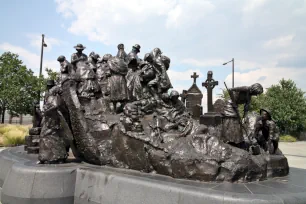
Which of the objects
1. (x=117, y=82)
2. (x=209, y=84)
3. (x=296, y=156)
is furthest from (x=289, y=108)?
(x=117, y=82)

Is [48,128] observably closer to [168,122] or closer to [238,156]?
[168,122]

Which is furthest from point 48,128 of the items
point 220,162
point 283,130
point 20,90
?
point 283,130

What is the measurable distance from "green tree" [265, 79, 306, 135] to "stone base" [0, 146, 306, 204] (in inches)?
792

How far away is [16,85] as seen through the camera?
23453 mm

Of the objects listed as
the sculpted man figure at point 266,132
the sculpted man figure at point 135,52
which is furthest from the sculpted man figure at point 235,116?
the sculpted man figure at point 135,52

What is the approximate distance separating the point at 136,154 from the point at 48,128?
6.75 feet

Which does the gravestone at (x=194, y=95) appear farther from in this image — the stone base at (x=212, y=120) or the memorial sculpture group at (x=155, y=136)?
the memorial sculpture group at (x=155, y=136)

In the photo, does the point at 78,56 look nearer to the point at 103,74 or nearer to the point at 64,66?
the point at 64,66

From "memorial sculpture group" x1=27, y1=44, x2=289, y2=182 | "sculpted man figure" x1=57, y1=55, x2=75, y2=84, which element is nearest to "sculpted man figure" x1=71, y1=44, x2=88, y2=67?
"sculpted man figure" x1=57, y1=55, x2=75, y2=84

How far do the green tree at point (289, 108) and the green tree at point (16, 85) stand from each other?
2112 centimetres

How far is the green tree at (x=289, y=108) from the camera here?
24234 mm

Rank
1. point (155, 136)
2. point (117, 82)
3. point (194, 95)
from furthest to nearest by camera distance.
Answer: point (194, 95)
point (117, 82)
point (155, 136)

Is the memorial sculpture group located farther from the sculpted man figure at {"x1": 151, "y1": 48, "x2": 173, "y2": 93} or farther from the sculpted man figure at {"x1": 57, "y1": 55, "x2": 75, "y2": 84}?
the sculpted man figure at {"x1": 151, "y1": 48, "x2": 173, "y2": 93}

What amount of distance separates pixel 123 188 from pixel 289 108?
23456mm
